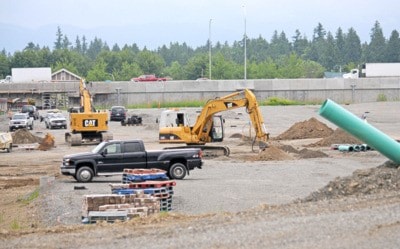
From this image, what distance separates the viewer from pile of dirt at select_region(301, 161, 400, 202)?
1812 centimetres

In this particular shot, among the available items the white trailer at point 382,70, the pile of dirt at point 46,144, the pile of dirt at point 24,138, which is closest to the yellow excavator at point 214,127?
the pile of dirt at point 46,144

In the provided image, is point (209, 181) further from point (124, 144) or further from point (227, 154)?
point (227, 154)

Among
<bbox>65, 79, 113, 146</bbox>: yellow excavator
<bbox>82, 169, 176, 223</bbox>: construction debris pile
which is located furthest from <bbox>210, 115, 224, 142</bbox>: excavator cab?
<bbox>82, 169, 176, 223</bbox>: construction debris pile

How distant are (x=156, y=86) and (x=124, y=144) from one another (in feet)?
268

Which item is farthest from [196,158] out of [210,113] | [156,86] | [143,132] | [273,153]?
[156,86]

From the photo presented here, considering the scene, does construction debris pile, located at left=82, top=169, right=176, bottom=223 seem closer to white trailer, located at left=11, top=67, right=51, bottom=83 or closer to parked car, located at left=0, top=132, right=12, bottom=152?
parked car, located at left=0, top=132, right=12, bottom=152

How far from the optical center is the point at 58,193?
29391mm

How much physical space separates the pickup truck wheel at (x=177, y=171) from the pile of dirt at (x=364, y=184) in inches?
563

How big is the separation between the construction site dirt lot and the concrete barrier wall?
57062 millimetres

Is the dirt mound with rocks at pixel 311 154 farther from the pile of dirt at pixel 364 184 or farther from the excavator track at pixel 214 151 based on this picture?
the pile of dirt at pixel 364 184

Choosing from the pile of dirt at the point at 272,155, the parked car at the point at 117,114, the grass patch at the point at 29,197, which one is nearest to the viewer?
the grass patch at the point at 29,197

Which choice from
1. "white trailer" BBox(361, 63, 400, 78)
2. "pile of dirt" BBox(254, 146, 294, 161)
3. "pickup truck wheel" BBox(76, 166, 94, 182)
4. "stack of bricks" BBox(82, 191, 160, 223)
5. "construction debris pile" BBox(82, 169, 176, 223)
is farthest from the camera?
"white trailer" BBox(361, 63, 400, 78)

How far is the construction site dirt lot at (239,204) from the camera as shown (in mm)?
14203

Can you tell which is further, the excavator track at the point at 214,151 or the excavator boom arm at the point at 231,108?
the excavator track at the point at 214,151
